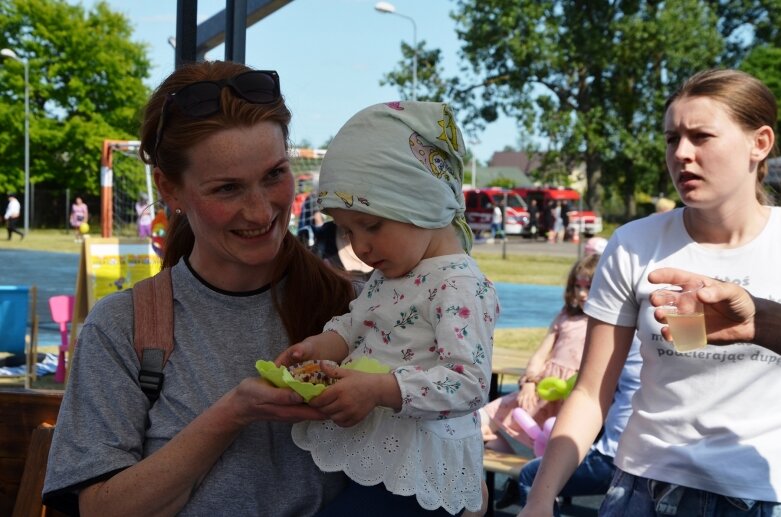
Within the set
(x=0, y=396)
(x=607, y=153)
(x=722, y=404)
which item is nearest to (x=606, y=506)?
(x=722, y=404)

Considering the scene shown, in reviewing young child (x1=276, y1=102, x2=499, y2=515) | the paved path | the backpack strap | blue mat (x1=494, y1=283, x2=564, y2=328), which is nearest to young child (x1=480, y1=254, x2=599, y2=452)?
young child (x1=276, y1=102, x2=499, y2=515)

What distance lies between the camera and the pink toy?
516 cm

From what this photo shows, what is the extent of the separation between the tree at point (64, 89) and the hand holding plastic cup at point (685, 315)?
161 feet

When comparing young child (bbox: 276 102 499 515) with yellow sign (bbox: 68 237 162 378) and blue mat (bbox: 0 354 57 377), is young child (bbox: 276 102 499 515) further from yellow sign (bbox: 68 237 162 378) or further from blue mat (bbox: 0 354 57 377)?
blue mat (bbox: 0 354 57 377)

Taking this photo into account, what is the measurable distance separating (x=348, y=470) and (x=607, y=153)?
36.2 meters

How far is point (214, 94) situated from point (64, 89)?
171 feet

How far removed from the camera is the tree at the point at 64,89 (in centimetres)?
4828

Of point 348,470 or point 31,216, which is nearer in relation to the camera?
point 348,470

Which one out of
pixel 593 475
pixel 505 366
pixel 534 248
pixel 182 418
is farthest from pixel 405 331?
pixel 534 248

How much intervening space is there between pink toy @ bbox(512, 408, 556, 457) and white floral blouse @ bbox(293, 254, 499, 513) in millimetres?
3339

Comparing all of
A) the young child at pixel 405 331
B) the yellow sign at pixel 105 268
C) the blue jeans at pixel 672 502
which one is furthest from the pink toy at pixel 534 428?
the yellow sign at pixel 105 268

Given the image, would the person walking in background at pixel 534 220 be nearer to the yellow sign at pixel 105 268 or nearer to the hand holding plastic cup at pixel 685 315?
the yellow sign at pixel 105 268

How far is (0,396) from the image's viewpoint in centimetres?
259

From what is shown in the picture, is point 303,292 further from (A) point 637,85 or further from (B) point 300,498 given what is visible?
(A) point 637,85
